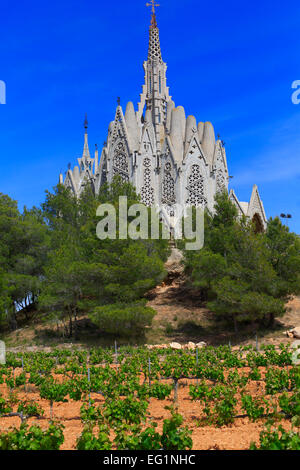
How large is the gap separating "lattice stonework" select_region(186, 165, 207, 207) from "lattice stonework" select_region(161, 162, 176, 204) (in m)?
1.39

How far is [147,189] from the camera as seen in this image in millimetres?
36406

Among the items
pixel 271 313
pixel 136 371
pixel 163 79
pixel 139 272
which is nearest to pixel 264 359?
pixel 136 371

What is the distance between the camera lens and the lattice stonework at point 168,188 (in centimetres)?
3603

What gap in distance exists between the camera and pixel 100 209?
27.3m

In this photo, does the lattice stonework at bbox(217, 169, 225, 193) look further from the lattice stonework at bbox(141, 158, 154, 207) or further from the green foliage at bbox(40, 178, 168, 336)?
the green foliage at bbox(40, 178, 168, 336)

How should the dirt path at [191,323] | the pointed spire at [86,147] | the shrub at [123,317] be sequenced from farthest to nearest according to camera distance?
the pointed spire at [86,147]
the dirt path at [191,323]
the shrub at [123,317]

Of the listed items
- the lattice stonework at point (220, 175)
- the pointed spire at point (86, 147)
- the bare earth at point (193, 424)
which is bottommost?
the bare earth at point (193, 424)

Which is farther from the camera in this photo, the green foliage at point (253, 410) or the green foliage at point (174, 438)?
the green foliage at point (253, 410)

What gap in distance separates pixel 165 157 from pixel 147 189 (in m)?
3.42

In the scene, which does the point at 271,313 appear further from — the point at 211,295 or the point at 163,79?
the point at 163,79

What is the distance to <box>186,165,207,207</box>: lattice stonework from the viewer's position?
36.2 m

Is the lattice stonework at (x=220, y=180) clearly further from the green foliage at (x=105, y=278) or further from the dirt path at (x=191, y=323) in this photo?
the green foliage at (x=105, y=278)

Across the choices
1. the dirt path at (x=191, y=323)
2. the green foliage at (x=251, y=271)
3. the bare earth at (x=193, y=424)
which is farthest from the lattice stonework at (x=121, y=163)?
the bare earth at (x=193, y=424)
